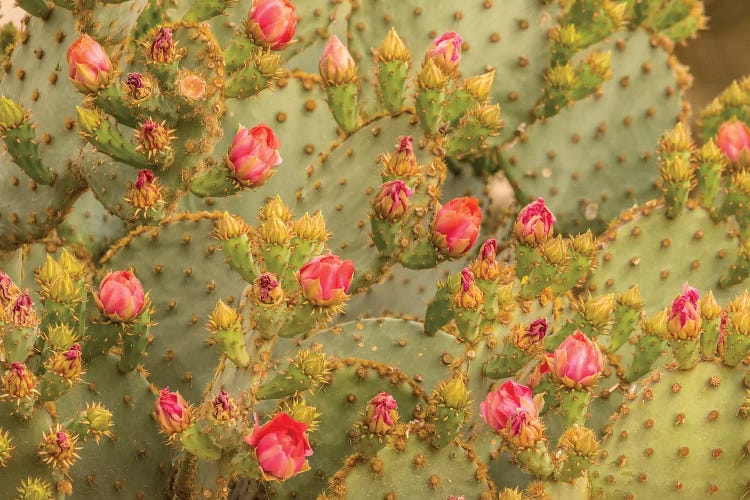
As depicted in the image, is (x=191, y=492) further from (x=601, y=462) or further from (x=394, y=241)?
(x=601, y=462)

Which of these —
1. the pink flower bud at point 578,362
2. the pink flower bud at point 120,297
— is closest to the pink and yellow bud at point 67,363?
the pink flower bud at point 120,297

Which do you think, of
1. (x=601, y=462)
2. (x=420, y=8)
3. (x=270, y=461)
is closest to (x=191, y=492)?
(x=270, y=461)

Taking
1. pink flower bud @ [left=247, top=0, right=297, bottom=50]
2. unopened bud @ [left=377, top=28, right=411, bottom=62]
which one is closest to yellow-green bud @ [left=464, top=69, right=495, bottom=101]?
unopened bud @ [left=377, top=28, right=411, bottom=62]

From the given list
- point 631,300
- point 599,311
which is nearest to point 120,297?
point 599,311

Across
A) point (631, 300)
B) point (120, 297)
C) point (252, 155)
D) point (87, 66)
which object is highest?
point (87, 66)

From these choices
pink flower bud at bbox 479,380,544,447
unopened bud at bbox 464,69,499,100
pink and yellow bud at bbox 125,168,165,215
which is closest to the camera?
pink flower bud at bbox 479,380,544,447

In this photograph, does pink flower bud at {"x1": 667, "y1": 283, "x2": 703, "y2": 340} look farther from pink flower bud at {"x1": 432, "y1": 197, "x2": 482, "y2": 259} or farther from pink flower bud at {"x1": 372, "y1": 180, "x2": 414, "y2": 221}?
pink flower bud at {"x1": 372, "y1": 180, "x2": 414, "y2": 221}

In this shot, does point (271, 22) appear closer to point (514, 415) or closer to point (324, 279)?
point (324, 279)

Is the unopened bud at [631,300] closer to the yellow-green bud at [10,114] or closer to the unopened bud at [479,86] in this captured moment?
the unopened bud at [479,86]
